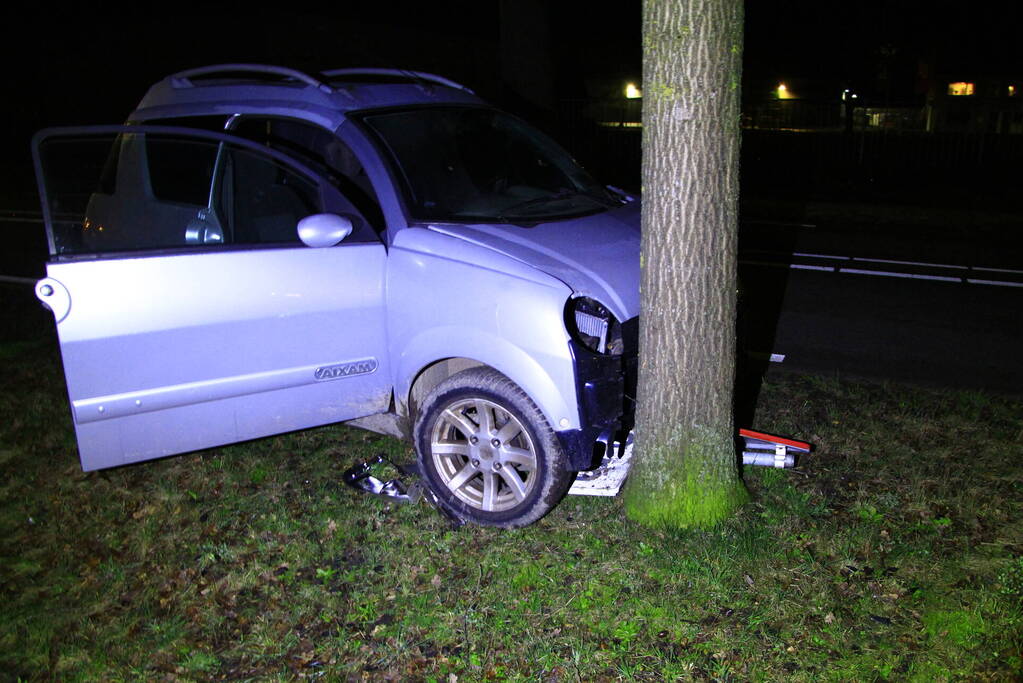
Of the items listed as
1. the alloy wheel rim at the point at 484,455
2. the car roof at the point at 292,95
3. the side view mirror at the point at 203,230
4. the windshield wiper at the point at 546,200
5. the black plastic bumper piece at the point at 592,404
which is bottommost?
the alloy wheel rim at the point at 484,455

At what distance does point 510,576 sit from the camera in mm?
4375

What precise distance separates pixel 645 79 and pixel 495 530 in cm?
230

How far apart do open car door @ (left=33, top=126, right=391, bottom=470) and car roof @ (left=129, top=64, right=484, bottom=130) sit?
39 cm

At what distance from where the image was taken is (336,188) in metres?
5.00

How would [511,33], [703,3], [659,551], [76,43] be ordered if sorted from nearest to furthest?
[703,3], [659,551], [511,33], [76,43]

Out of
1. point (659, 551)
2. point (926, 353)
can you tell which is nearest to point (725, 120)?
point (659, 551)

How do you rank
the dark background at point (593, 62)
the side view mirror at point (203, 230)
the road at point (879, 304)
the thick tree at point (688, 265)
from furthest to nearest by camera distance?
the dark background at point (593, 62), the road at point (879, 304), the side view mirror at point (203, 230), the thick tree at point (688, 265)

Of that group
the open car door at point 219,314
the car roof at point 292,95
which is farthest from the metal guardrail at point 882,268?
the open car door at point 219,314

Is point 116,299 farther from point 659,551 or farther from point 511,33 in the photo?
point 511,33

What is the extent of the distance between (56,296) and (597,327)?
2.53 metres

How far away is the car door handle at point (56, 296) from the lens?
14.2 feet

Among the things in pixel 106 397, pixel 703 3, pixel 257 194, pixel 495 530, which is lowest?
pixel 495 530

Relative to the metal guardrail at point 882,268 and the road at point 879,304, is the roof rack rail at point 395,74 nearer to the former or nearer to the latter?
the road at point 879,304

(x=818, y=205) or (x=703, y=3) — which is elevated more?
(x=703, y=3)
